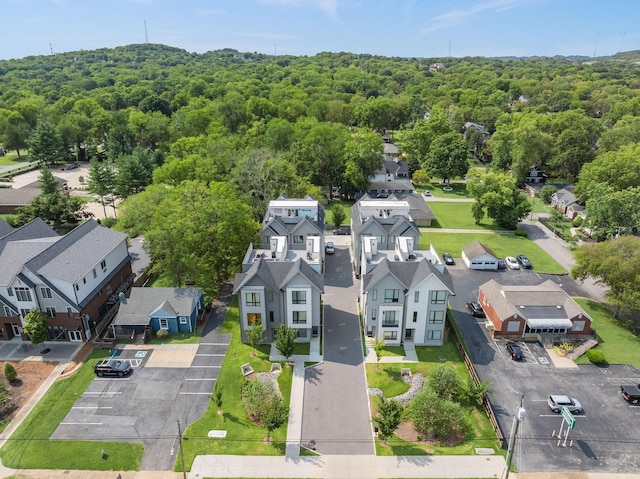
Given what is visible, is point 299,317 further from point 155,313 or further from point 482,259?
point 482,259

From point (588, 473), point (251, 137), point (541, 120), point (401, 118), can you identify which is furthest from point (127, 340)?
point (401, 118)

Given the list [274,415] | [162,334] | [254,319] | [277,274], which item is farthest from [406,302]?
[162,334]

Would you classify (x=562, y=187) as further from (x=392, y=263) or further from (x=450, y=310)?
(x=392, y=263)

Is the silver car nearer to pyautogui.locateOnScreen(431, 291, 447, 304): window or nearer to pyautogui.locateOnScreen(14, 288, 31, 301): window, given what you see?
pyautogui.locateOnScreen(431, 291, 447, 304): window

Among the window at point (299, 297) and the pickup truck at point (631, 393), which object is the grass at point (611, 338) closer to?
the pickup truck at point (631, 393)

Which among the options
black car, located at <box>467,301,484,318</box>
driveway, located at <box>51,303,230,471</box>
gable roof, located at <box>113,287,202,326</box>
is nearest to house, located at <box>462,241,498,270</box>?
black car, located at <box>467,301,484,318</box>

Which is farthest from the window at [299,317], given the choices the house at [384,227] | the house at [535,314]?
the house at [535,314]

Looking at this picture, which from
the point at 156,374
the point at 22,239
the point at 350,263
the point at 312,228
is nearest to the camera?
the point at 156,374
